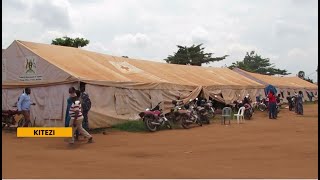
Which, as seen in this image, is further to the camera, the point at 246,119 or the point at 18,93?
the point at 246,119

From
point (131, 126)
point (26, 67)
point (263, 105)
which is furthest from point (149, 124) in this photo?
point (263, 105)

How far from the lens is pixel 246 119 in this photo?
1862 cm

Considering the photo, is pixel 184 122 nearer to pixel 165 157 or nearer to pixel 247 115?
pixel 247 115

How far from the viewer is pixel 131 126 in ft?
45.1

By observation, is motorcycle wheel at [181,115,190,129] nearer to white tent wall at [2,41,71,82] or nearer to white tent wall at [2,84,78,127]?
white tent wall at [2,84,78,127]

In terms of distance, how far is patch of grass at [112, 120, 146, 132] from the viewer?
532 inches

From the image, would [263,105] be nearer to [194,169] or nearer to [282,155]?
[282,155]

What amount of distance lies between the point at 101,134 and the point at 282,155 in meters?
6.61

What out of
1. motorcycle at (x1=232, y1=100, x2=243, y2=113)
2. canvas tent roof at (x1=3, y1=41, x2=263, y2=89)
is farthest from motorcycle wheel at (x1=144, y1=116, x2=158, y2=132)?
motorcycle at (x1=232, y1=100, x2=243, y2=113)

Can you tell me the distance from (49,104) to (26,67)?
1.87 meters

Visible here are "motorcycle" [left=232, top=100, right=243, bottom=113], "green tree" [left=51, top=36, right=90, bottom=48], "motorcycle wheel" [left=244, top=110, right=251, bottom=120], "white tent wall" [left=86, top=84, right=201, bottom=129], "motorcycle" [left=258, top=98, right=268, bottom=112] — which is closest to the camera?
"white tent wall" [left=86, top=84, right=201, bottom=129]

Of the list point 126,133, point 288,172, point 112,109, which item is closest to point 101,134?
point 126,133

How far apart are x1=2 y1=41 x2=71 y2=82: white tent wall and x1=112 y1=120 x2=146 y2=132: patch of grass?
261 cm

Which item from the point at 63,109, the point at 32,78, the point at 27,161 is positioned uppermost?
the point at 32,78
